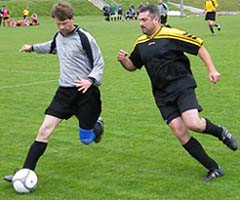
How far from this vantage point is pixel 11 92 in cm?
1407

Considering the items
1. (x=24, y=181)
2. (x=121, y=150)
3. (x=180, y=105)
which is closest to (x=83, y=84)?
(x=180, y=105)

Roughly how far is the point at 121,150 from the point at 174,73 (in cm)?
200

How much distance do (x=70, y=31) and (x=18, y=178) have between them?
1.70m

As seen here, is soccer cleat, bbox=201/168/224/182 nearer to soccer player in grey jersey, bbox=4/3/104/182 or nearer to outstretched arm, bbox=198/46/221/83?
outstretched arm, bbox=198/46/221/83

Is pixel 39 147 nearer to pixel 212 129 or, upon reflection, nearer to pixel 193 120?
pixel 193 120

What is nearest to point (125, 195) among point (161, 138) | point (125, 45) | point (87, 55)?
point (87, 55)

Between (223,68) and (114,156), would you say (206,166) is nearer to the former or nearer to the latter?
(114,156)

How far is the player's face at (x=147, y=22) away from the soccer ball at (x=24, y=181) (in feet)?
6.58

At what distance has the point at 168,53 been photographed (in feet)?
22.8

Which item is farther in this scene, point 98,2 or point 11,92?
point 98,2

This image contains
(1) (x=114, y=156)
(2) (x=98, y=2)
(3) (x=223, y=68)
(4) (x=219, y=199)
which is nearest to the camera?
(4) (x=219, y=199)

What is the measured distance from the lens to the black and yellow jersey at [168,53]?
22.6 ft

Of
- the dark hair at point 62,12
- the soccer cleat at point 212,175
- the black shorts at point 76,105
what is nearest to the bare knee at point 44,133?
the black shorts at point 76,105

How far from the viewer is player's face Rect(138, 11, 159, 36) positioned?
6.85m
